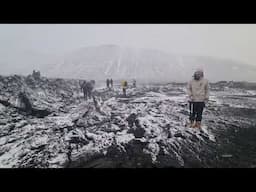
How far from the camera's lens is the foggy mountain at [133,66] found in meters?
7.23

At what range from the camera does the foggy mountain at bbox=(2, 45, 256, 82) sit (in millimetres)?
7234

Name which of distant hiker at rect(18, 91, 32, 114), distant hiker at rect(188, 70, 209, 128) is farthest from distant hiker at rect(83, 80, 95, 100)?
distant hiker at rect(188, 70, 209, 128)

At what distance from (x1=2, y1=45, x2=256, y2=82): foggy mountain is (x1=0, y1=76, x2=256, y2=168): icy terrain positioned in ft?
2.57

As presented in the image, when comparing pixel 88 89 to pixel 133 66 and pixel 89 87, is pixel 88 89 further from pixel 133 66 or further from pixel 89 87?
pixel 133 66

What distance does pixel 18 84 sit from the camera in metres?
7.14

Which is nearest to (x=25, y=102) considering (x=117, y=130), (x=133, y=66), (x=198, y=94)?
(x=117, y=130)

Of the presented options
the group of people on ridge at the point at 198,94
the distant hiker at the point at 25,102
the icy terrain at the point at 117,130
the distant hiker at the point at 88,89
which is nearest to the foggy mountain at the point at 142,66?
the distant hiker at the point at 88,89
